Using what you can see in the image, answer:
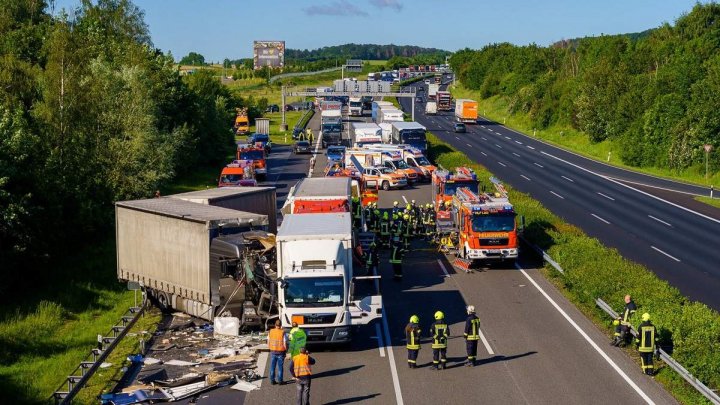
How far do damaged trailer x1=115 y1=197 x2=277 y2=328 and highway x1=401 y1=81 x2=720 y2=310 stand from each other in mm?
14753

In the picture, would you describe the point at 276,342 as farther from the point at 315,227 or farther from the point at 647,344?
the point at 647,344

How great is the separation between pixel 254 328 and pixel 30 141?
13504 millimetres

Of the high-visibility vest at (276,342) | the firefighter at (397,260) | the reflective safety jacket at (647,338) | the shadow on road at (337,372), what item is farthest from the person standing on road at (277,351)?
the firefighter at (397,260)

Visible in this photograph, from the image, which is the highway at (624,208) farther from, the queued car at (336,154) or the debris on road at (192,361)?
the debris on road at (192,361)

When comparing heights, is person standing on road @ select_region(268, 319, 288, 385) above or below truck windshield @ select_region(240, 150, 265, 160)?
below

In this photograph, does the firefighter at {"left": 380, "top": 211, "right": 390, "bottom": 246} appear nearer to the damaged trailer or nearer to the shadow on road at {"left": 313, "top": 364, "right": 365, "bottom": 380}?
the damaged trailer

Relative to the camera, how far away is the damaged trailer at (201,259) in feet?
72.5

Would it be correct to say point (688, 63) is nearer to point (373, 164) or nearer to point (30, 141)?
point (373, 164)

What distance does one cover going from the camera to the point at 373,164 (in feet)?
180

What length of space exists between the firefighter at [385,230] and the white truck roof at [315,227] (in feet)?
33.7

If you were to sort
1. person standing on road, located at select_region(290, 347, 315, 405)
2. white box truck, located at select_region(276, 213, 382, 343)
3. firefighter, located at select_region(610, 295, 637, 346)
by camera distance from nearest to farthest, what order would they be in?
person standing on road, located at select_region(290, 347, 315, 405) < white box truck, located at select_region(276, 213, 382, 343) < firefighter, located at select_region(610, 295, 637, 346)

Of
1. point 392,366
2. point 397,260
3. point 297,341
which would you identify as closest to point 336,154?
point 397,260

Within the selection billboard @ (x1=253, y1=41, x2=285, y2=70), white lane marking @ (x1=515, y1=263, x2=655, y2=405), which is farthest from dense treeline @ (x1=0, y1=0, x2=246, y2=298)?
billboard @ (x1=253, y1=41, x2=285, y2=70)

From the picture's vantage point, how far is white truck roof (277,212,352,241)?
21062mm
